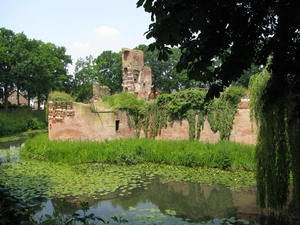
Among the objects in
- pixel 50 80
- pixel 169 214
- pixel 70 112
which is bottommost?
pixel 169 214

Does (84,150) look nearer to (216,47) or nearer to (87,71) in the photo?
(216,47)

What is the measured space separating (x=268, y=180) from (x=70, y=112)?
12828mm

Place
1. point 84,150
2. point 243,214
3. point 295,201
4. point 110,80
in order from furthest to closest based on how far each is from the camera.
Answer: point 110,80 → point 84,150 → point 243,214 → point 295,201

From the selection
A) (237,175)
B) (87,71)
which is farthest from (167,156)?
(87,71)

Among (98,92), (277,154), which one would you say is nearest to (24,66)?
(98,92)

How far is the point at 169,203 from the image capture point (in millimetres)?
9648

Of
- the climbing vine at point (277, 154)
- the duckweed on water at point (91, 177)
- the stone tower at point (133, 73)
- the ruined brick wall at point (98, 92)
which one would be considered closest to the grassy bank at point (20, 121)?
the ruined brick wall at point (98, 92)

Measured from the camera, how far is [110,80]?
140ft

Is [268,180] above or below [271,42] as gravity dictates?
below

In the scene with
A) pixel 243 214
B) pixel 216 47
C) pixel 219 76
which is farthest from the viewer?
pixel 243 214

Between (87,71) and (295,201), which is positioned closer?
(295,201)

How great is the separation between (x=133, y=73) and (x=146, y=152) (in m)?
13.0

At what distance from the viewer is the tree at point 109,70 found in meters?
42.3

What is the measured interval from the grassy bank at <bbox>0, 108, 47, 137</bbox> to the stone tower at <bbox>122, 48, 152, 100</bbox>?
1161 cm
